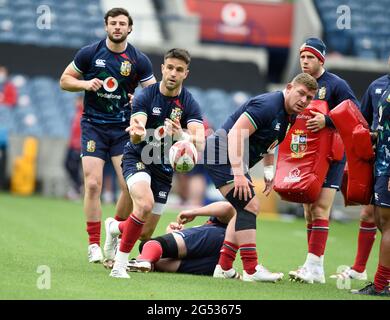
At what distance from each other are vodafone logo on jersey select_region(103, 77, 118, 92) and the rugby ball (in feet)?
5.59

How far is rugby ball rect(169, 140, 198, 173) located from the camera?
25.8ft

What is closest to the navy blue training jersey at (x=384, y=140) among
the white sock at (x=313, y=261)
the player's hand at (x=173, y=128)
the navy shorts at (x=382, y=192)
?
the navy shorts at (x=382, y=192)

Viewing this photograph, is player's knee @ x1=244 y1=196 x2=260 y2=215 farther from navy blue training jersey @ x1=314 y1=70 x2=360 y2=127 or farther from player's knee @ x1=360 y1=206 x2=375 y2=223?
player's knee @ x1=360 y1=206 x2=375 y2=223

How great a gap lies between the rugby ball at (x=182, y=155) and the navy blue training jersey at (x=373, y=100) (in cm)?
208

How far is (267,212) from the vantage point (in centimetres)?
1922

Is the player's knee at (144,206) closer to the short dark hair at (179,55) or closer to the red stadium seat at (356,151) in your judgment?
the short dark hair at (179,55)

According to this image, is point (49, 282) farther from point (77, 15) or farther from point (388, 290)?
point (77, 15)

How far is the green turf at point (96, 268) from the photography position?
705 centimetres

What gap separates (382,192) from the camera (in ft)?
25.6

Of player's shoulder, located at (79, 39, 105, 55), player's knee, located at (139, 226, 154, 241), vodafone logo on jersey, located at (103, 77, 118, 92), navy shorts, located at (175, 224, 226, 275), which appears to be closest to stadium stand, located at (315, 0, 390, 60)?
player's shoulder, located at (79, 39, 105, 55)

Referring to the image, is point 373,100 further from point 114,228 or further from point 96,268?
point 96,268
